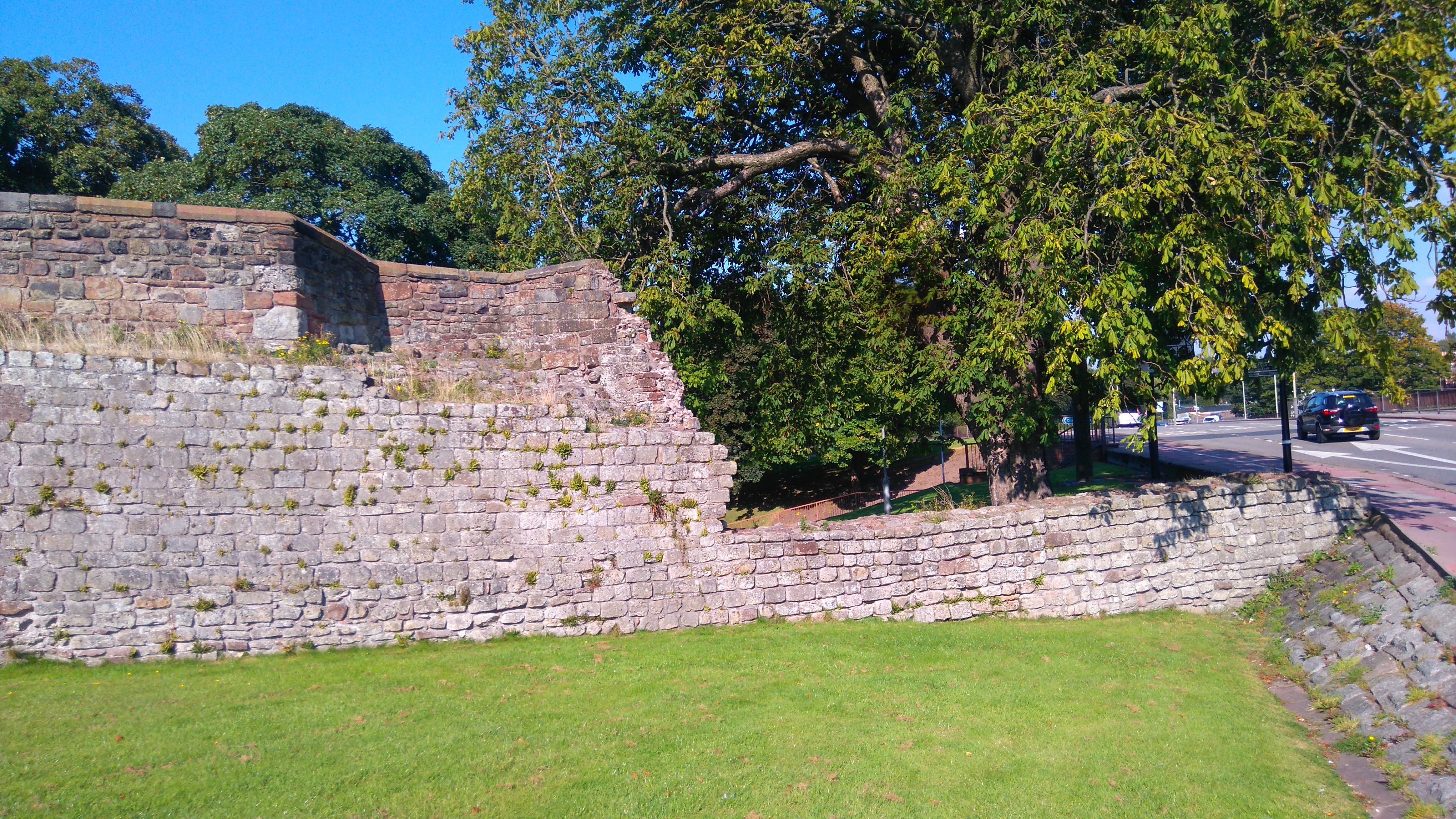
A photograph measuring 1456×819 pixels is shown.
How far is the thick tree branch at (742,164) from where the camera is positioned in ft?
44.6

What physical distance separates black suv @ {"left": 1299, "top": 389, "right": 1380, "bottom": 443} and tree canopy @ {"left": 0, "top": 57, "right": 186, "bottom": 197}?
120 ft

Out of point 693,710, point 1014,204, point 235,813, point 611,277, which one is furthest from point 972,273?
point 235,813

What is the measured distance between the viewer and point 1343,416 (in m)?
27.2

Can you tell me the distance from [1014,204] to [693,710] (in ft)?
26.4

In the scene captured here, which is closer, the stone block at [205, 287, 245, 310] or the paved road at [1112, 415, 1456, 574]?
the stone block at [205, 287, 245, 310]

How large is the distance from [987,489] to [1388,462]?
35.3ft

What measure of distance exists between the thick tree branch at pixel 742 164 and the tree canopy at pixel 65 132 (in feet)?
58.5

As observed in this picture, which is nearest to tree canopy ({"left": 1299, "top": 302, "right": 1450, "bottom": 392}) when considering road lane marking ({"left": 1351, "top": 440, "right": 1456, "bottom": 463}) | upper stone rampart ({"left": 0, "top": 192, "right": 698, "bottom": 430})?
road lane marking ({"left": 1351, "top": 440, "right": 1456, "bottom": 463})

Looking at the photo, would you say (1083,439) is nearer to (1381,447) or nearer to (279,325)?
(1381,447)

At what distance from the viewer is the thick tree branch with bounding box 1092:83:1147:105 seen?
1094 cm

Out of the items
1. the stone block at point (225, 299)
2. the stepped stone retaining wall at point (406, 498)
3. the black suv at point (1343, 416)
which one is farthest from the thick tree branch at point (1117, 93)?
the black suv at point (1343, 416)

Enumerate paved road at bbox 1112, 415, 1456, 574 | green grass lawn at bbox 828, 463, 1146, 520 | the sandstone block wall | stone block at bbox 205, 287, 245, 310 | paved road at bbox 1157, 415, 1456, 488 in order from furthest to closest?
paved road at bbox 1157, 415, 1456, 488
green grass lawn at bbox 828, 463, 1146, 520
paved road at bbox 1112, 415, 1456, 574
stone block at bbox 205, 287, 245, 310
the sandstone block wall

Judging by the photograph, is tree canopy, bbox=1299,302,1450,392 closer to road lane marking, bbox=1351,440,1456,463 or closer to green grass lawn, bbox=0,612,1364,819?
road lane marking, bbox=1351,440,1456,463

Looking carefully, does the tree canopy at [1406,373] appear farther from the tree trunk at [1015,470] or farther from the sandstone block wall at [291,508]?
the sandstone block wall at [291,508]
